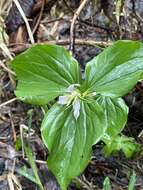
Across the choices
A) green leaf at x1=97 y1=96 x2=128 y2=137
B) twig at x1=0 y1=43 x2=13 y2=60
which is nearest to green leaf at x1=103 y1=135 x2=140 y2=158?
green leaf at x1=97 y1=96 x2=128 y2=137

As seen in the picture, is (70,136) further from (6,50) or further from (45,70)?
(6,50)

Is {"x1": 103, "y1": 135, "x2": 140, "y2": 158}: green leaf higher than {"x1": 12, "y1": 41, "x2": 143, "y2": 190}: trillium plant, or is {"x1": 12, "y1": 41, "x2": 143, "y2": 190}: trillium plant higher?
{"x1": 12, "y1": 41, "x2": 143, "y2": 190}: trillium plant

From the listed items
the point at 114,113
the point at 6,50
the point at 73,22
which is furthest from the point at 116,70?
the point at 6,50

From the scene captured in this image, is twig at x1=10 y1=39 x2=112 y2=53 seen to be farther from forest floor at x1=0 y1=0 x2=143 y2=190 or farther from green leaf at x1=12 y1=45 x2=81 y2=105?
green leaf at x1=12 y1=45 x2=81 y2=105

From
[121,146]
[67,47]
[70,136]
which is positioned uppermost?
[67,47]

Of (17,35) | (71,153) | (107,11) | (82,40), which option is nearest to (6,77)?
(17,35)

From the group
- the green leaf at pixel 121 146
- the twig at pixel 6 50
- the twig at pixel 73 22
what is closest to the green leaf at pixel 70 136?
the green leaf at pixel 121 146
